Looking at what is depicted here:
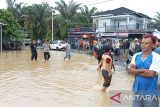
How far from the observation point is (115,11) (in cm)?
5309

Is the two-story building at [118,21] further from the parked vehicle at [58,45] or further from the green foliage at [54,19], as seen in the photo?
the parked vehicle at [58,45]

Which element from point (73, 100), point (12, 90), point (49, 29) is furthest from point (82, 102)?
point (49, 29)

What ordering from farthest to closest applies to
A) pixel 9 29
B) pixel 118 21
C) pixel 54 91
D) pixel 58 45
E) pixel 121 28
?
pixel 118 21
pixel 121 28
pixel 58 45
pixel 9 29
pixel 54 91

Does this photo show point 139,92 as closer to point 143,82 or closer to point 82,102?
point 143,82

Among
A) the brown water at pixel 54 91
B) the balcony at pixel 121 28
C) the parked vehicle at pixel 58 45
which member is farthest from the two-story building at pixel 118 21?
the brown water at pixel 54 91

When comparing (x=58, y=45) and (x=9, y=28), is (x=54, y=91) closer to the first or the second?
(x=9, y=28)

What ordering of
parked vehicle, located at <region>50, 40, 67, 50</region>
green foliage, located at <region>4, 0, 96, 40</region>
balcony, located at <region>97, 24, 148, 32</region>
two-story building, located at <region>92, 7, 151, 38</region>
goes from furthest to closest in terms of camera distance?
green foliage, located at <region>4, 0, 96, 40</region>, two-story building, located at <region>92, 7, 151, 38</region>, balcony, located at <region>97, 24, 148, 32</region>, parked vehicle, located at <region>50, 40, 67, 50</region>

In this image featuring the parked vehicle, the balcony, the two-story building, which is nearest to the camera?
the parked vehicle

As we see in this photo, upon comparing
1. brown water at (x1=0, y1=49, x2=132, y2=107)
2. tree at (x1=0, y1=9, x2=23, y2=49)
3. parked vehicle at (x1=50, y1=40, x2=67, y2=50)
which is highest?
tree at (x1=0, y1=9, x2=23, y2=49)

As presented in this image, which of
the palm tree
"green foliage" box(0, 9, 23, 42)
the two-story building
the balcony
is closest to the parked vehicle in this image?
"green foliage" box(0, 9, 23, 42)

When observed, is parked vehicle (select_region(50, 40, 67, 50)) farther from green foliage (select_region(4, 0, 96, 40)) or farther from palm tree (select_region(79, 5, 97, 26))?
palm tree (select_region(79, 5, 97, 26))

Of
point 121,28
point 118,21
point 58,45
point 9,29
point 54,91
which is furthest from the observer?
point 118,21

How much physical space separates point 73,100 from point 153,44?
15.6 ft

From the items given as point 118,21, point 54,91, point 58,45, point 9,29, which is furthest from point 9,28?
point 54,91
